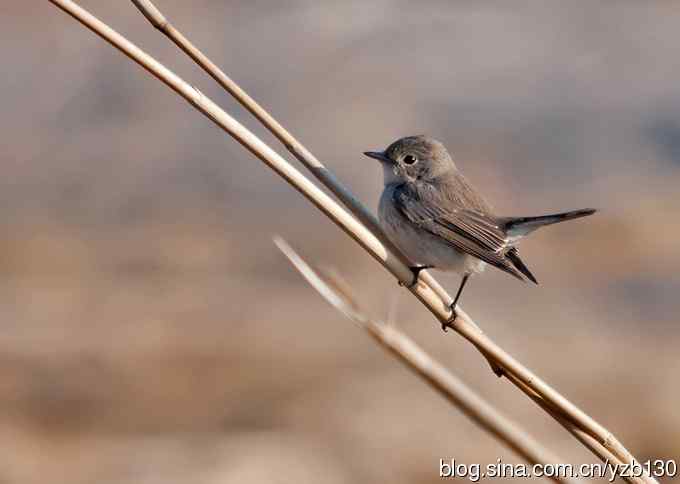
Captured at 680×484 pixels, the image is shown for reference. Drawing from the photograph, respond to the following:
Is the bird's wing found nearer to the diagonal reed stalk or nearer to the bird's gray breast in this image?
the bird's gray breast

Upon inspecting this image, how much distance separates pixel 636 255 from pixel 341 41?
8.70 meters

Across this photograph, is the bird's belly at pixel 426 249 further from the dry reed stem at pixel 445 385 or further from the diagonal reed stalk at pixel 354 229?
the dry reed stem at pixel 445 385

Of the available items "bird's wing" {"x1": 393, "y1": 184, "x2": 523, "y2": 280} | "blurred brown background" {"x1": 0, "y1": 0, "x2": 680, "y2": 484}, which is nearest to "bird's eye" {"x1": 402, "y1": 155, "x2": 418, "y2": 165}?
"bird's wing" {"x1": 393, "y1": 184, "x2": 523, "y2": 280}

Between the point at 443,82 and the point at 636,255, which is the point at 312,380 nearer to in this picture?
the point at 636,255

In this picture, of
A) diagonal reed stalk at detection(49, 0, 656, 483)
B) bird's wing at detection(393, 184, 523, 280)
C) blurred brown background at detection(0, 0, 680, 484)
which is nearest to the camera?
diagonal reed stalk at detection(49, 0, 656, 483)

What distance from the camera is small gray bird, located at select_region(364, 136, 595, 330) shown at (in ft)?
16.0

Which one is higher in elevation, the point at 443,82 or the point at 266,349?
the point at 443,82

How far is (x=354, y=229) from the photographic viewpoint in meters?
3.03

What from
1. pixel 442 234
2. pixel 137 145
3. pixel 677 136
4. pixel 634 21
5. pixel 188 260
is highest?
pixel 634 21

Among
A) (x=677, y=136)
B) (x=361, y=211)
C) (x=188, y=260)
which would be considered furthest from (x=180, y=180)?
(x=361, y=211)

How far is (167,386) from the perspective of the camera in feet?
30.5

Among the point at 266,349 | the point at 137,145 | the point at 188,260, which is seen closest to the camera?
the point at 266,349

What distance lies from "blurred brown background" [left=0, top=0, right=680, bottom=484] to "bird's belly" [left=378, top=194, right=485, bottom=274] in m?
2.85

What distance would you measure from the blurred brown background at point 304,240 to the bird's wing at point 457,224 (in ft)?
9.52
